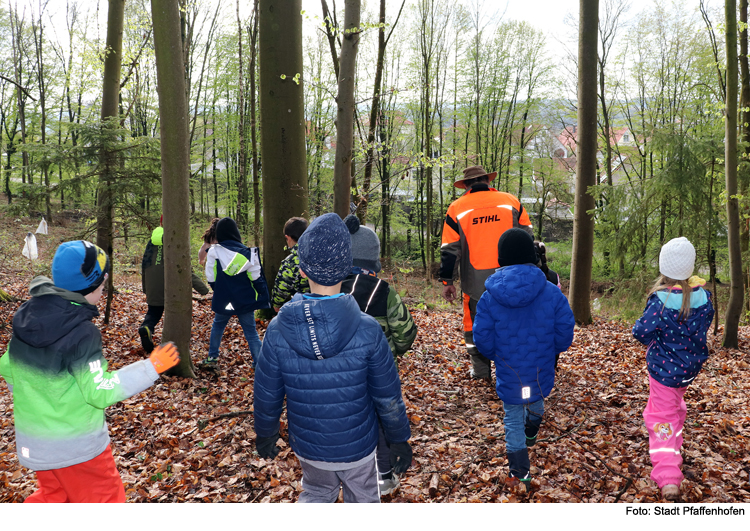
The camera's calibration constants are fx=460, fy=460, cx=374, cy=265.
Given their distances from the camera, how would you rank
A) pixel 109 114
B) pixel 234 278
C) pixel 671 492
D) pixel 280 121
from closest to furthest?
pixel 671 492
pixel 234 278
pixel 280 121
pixel 109 114

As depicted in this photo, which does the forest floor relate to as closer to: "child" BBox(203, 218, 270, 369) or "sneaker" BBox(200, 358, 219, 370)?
"sneaker" BBox(200, 358, 219, 370)

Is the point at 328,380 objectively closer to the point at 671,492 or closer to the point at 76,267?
the point at 76,267

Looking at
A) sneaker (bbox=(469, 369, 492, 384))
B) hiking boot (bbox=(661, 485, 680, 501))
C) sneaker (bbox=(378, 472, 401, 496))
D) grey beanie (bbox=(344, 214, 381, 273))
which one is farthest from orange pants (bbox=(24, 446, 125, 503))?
sneaker (bbox=(469, 369, 492, 384))

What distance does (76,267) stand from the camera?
2.45 meters

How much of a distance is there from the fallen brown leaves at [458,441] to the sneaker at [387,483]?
0.35ft

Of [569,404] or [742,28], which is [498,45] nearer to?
[742,28]

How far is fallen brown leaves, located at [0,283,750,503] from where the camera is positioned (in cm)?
350

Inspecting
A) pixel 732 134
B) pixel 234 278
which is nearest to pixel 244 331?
pixel 234 278

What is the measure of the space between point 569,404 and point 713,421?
1.29 m

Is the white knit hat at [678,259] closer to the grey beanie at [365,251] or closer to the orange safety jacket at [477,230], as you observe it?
the orange safety jacket at [477,230]

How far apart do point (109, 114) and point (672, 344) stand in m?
8.69

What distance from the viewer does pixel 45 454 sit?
2373 millimetres

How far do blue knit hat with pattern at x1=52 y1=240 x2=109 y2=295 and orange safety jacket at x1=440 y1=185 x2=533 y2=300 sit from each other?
353 centimetres

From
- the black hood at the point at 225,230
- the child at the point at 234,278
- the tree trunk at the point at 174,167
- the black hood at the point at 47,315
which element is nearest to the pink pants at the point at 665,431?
the black hood at the point at 47,315
